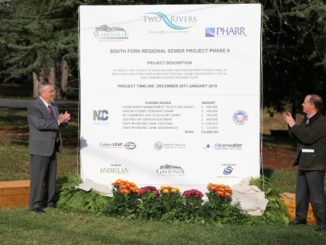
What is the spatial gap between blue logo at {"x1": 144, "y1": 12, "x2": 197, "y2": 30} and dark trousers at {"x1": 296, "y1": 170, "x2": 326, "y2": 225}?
282 cm

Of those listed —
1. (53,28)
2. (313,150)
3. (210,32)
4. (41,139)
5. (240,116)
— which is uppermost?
(53,28)

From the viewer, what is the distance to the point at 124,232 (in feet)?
27.0

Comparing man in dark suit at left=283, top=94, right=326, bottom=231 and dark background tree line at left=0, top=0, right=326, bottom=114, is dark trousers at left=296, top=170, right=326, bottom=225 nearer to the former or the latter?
man in dark suit at left=283, top=94, right=326, bottom=231

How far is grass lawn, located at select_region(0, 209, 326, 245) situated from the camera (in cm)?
774

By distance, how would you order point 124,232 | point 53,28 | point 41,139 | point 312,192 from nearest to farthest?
point 124,232 → point 312,192 → point 41,139 → point 53,28

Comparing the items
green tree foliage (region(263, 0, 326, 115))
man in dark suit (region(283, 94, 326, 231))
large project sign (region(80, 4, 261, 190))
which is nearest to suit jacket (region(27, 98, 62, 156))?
large project sign (region(80, 4, 261, 190))

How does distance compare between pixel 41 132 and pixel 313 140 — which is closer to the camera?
pixel 313 140

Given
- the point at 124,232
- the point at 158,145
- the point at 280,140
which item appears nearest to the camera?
the point at 124,232

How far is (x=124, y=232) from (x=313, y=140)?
2.84 metres

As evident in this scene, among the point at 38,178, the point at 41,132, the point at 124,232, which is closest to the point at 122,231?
the point at 124,232

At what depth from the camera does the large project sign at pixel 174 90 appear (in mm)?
9641

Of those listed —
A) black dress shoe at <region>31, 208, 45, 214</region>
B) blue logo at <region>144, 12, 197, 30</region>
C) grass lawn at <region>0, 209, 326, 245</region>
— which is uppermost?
blue logo at <region>144, 12, 197, 30</region>

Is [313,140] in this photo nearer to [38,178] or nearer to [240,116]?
[240,116]

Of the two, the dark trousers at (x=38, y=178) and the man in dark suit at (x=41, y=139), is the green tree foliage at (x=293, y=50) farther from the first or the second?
the dark trousers at (x=38, y=178)
